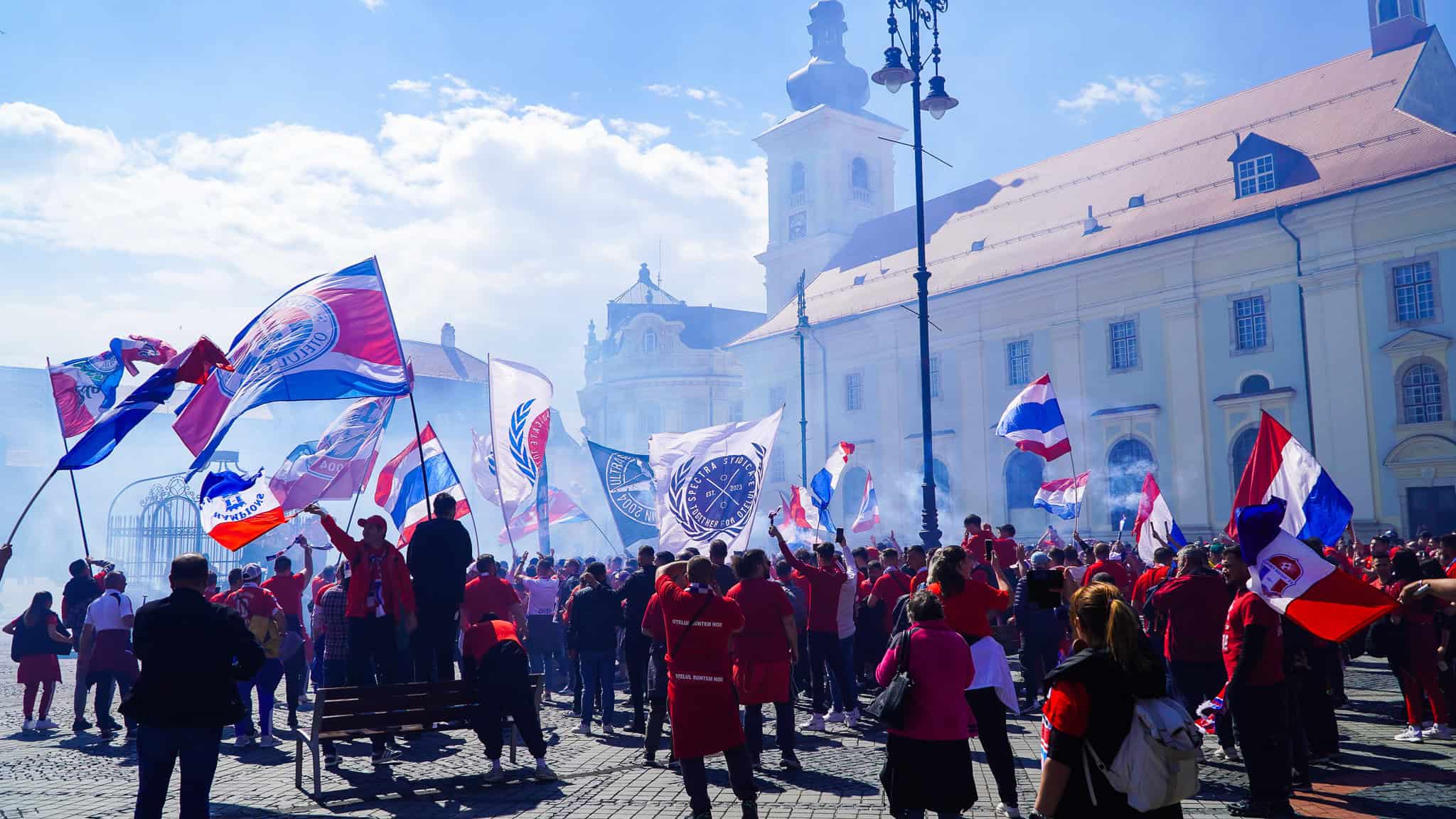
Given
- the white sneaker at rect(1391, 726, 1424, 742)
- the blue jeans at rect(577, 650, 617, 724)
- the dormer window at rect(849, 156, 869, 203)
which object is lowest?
the white sneaker at rect(1391, 726, 1424, 742)

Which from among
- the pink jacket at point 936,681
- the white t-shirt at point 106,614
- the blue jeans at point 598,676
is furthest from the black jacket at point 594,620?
the pink jacket at point 936,681

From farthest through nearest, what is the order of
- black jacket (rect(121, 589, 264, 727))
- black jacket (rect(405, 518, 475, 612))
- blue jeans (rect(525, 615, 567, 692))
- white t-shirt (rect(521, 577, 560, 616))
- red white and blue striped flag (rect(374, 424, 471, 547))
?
red white and blue striped flag (rect(374, 424, 471, 547)) < blue jeans (rect(525, 615, 567, 692)) < white t-shirt (rect(521, 577, 560, 616)) < black jacket (rect(405, 518, 475, 612)) < black jacket (rect(121, 589, 264, 727))

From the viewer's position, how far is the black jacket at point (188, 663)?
6.10 m

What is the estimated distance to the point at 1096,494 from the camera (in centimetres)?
3528

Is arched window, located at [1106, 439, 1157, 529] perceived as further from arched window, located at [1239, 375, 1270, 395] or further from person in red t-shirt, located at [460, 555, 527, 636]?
person in red t-shirt, located at [460, 555, 527, 636]

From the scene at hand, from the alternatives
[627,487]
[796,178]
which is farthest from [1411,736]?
[796,178]

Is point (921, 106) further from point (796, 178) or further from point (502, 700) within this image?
point (796, 178)

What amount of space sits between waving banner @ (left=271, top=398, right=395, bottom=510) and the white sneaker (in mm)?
12647

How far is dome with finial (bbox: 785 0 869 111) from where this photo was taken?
207ft

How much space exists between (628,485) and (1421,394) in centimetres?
2238

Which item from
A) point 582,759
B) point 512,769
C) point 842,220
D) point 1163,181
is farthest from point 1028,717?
point 842,220

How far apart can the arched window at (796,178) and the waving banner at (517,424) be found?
4779 cm

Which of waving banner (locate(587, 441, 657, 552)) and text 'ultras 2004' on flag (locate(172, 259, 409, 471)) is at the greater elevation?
text 'ultras 2004' on flag (locate(172, 259, 409, 471))

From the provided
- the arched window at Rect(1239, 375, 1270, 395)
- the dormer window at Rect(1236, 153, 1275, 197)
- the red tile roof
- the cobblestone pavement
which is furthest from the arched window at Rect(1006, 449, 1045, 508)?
the cobblestone pavement
